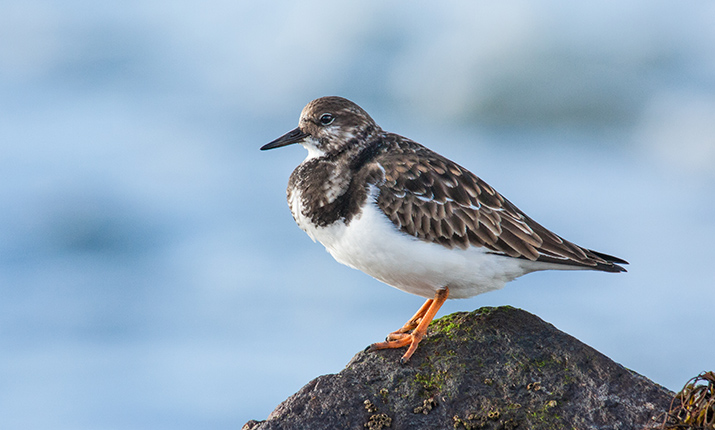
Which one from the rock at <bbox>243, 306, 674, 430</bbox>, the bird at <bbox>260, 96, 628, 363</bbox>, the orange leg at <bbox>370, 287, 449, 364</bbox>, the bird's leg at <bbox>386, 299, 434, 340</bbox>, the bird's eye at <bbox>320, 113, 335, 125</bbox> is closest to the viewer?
the rock at <bbox>243, 306, 674, 430</bbox>

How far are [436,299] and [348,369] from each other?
1.18 metres

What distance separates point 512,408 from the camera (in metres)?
6.02

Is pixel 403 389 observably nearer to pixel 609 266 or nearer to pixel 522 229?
pixel 522 229

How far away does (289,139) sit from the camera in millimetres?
7602

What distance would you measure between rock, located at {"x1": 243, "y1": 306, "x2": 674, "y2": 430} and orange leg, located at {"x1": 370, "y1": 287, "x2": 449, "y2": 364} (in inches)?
3.0

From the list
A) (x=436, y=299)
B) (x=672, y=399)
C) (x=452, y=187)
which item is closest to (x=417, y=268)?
(x=436, y=299)

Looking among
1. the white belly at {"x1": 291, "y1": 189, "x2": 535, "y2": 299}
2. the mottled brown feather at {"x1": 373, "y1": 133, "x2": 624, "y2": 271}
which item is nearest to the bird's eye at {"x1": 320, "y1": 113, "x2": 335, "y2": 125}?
the mottled brown feather at {"x1": 373, "y1": 133, "x2": 624, "y2": 271}

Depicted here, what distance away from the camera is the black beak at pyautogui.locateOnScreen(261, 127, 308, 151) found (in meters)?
7.59

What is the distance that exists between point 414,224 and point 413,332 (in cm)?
103

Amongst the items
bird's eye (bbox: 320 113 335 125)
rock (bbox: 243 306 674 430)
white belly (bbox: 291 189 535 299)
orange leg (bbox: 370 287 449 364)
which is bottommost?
rock (bbox: 243 306 674 430)

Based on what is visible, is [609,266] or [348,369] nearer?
[348,369]

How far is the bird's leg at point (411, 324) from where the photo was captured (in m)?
→ 6.97

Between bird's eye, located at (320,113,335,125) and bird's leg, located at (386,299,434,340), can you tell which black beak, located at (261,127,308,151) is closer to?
bird's eye, located at (320,113,335,125)

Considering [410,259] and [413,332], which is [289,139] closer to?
[410,259]
